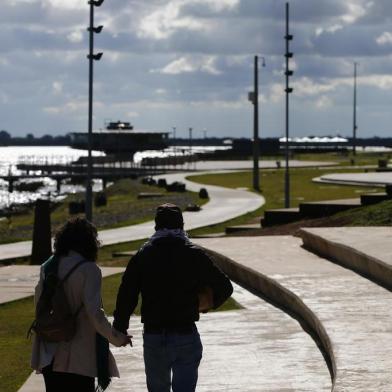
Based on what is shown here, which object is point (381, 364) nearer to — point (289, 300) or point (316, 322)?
point (316, 322)

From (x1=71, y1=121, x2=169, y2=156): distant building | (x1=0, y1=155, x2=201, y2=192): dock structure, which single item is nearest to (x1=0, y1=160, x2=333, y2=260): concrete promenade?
(x1=0, y1=155, x2=201, y2=192): dock structure

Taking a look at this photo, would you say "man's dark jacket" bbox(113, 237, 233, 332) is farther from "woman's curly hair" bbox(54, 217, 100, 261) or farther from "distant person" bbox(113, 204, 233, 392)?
"woman's curly hair" bbox(54, 217, 100, 261)

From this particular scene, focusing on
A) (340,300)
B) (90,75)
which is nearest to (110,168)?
(90,75)

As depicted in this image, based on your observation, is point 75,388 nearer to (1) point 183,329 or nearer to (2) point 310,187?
(1) point 183,329

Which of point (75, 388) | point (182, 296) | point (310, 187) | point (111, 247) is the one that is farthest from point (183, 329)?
point (310, 187)

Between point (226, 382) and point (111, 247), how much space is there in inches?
757

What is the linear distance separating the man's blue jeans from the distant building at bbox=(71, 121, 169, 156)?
431 feet

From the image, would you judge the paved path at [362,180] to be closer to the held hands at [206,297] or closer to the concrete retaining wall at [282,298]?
the concrete retaining wall at [282,298]

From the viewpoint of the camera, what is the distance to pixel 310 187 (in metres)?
52.9

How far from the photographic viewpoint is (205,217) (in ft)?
127

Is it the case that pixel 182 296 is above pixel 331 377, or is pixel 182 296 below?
above

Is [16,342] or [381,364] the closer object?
[381,364]

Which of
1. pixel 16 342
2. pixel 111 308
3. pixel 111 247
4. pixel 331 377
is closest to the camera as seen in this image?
pixel 331 377

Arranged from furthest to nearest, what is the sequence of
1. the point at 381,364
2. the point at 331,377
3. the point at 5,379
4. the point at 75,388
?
the point at 5,379
the point at 331,377
the point at 381,364
the point at 75,388
